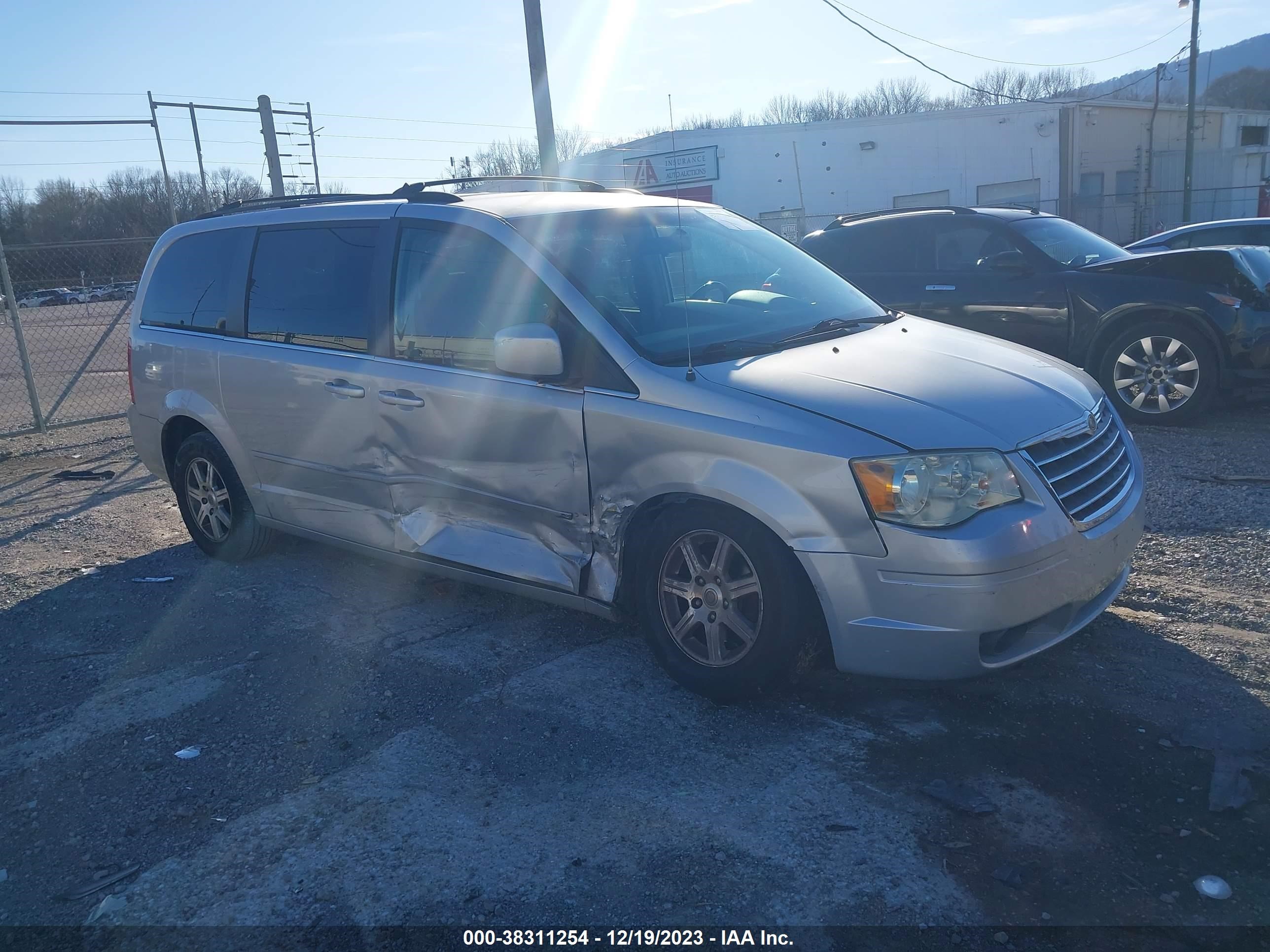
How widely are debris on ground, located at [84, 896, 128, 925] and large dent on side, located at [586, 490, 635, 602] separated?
194cm

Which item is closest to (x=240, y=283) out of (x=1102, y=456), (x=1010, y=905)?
(x=1102, y=456)

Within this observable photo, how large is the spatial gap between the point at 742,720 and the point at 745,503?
33.2 inches

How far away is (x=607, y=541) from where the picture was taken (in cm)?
409

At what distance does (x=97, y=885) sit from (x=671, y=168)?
3.91 m

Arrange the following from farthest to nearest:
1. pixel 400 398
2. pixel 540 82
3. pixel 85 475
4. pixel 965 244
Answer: pixel 540 82 → pixel 965 244 → pixel 85 475 → pixel 400 398

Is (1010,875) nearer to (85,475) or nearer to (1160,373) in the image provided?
(1160,373)

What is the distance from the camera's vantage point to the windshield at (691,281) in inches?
164

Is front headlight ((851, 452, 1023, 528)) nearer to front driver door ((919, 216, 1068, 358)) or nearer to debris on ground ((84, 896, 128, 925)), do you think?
debris on ground ((84, 896, 128, 925))

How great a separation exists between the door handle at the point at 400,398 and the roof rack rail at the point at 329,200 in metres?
0.91

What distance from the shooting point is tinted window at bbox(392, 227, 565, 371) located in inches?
170

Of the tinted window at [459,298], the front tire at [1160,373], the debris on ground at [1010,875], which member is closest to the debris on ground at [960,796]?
the debris on ground at [1010,875]

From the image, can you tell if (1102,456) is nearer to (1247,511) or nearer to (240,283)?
(1247,511)

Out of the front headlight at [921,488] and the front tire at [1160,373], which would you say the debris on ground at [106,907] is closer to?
the front headlight at [921,488]

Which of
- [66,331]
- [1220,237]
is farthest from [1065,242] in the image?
[66,331]
